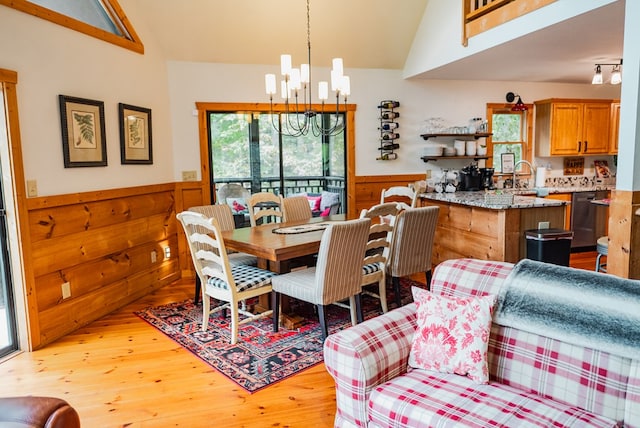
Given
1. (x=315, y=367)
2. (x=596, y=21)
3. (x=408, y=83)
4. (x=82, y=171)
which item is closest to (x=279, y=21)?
(x=408, y=83)

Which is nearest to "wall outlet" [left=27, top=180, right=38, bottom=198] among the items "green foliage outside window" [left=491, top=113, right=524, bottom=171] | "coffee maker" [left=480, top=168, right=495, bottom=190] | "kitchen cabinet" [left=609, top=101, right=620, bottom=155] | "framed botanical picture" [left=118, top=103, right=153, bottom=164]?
"framed botanical picture" [left=118, top=103, right=153, bottom=164]

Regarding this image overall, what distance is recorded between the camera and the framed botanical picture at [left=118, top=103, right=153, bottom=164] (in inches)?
169

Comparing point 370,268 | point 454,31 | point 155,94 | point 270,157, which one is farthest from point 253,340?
Answer: point 454,31

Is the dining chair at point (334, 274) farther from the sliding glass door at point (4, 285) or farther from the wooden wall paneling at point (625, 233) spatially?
the sliding glass door at point (4, 285)

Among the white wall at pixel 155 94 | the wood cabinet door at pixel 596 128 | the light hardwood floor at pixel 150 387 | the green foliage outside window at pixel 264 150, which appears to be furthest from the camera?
the wood cabinet door at pixel 596 128

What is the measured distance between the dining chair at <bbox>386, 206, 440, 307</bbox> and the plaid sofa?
1.56 meters

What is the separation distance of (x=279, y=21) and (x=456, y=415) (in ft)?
14.6

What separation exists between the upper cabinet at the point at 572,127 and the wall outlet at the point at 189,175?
468cm

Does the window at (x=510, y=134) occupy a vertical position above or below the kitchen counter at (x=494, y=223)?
above

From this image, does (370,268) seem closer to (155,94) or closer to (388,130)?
(388,130)

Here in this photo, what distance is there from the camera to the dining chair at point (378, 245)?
3420 millimetres

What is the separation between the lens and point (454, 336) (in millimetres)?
1909

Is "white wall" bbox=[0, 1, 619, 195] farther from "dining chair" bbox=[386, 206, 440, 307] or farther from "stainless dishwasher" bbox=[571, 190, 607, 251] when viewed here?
"dining chair" bbox=[386, 206, 440, 307]

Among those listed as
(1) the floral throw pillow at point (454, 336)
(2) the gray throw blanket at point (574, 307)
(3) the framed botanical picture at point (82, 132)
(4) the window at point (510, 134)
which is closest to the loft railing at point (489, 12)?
(4) the window at point (510, 134)
